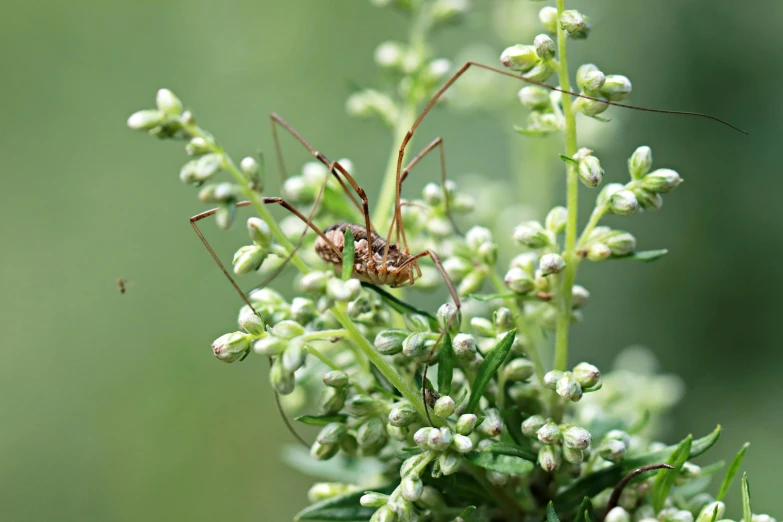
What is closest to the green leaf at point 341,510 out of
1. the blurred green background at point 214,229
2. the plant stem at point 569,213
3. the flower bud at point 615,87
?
the plant stem at point 569,213

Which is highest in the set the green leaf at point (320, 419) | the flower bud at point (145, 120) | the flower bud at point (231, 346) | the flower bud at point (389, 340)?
the flower bud at point (145, 120)

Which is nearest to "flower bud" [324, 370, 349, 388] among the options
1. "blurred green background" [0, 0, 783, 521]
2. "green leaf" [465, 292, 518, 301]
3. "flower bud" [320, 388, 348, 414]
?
"flower bud" [320, 388, 348, 414]

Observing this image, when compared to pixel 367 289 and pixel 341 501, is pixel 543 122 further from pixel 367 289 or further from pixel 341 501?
pixel 341 501

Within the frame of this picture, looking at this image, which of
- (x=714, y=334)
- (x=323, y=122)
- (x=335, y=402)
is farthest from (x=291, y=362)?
(x=323, y=122)

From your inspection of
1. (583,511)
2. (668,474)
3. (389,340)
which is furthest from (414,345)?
(668,474)

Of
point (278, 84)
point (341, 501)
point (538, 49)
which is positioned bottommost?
point (341, 501)

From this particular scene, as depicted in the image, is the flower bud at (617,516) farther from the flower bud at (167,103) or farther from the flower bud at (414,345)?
the flower bud at (167,103)
